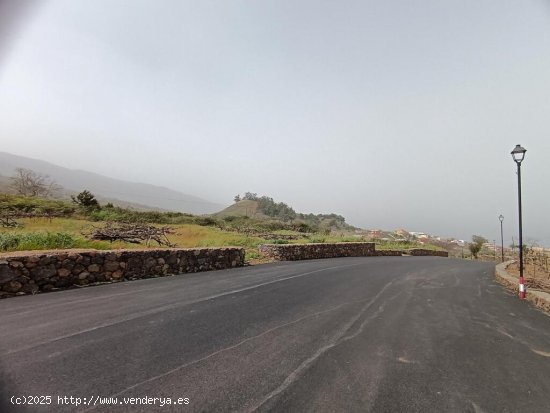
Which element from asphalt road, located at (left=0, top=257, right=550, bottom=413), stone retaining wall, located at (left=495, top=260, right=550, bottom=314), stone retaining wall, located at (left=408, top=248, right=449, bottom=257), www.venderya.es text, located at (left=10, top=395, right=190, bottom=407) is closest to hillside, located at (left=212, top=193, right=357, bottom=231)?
stone retaining wall, located at (left=408, top=248, right=449, bottom=257)

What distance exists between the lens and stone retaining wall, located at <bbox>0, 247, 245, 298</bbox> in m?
7.87

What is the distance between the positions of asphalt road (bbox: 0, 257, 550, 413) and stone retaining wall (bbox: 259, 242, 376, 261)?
39.3 ft

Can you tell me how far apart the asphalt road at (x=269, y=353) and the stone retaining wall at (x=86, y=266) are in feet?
2.79

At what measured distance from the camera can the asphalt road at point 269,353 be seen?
11.2ft

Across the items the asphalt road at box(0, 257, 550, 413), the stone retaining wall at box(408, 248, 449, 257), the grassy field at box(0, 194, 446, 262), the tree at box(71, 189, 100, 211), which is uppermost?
the tree at box(71, 189, 100, 211)

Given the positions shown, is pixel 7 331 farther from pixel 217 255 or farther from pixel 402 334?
pixel 217 255

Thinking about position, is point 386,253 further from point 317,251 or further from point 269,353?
point 269,353

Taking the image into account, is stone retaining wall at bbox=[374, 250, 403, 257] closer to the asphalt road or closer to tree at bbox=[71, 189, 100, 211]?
the asphalt road

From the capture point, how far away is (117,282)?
9.87 m

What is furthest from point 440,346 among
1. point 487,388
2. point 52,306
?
point 52,306

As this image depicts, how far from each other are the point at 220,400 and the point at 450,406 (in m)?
2.44

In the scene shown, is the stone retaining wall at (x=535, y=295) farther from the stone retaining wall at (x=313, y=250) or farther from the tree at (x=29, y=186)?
the tree at (x=29, y=186)

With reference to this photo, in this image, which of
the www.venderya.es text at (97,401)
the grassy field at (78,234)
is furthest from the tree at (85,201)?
the www.venderya.es text at (97,401)

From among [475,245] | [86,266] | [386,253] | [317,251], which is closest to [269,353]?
[86,266]
